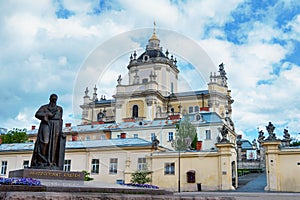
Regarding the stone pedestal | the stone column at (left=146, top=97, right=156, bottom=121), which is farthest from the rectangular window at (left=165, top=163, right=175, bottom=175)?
the stone column at (left=146, top=97, right=156, bottom=121)

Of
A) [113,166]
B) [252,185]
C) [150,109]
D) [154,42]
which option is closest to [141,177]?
[113,166]

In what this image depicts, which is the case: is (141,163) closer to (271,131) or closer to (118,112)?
(271,131)

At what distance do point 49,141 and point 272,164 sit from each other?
16376 millimetres

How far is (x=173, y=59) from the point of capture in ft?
230

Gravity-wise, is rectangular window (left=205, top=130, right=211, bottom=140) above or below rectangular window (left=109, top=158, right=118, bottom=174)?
above

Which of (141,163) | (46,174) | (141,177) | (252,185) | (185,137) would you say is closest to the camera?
(46,174)

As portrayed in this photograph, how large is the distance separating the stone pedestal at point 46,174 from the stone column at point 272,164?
15.3m

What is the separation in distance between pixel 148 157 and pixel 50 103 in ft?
55.8

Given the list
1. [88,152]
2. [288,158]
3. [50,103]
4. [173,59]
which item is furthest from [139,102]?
[50,103]

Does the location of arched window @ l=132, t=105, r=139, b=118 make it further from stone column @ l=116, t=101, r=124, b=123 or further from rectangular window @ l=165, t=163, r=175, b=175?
rectangular window @ l=165, t=163, r=175, b=175

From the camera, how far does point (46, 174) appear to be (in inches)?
438

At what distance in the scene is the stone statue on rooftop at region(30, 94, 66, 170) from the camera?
11.6 m

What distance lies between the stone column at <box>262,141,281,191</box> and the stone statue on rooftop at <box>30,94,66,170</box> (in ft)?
51.0

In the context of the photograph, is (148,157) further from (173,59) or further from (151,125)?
(173,59)
